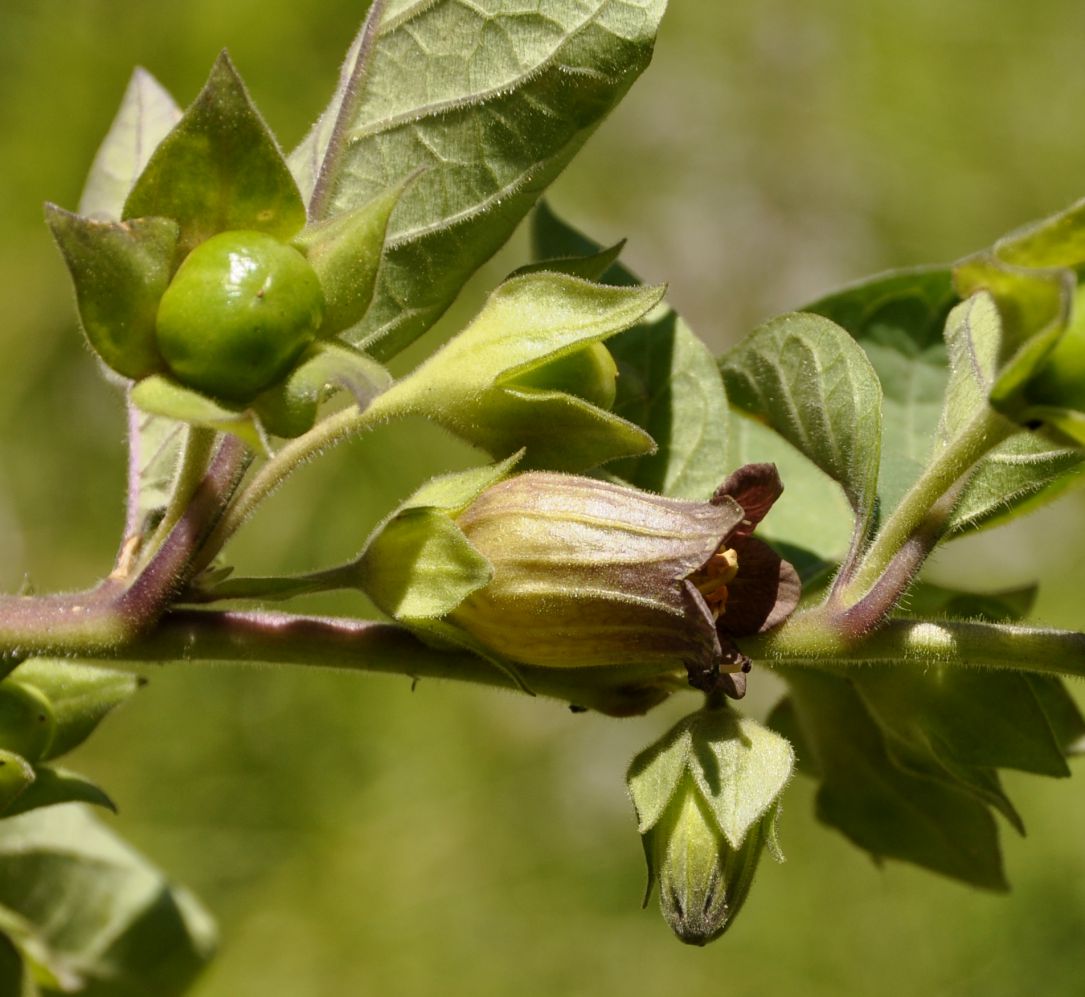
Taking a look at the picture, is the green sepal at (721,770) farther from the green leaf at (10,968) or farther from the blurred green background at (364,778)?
the blurred green background at (364,778)

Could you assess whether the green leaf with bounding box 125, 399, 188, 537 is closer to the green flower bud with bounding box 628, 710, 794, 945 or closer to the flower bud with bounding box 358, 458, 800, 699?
the flower bud with bounding box 358, 458, 800, 699

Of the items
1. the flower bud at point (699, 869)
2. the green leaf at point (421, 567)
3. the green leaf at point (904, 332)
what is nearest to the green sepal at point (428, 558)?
the green leaf at point (421, 567)

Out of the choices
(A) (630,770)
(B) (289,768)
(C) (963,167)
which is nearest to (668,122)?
(C) (963,167)

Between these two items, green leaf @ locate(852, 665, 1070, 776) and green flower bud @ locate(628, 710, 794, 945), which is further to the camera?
green leaf @ locate(852, 665, 1070, 776)

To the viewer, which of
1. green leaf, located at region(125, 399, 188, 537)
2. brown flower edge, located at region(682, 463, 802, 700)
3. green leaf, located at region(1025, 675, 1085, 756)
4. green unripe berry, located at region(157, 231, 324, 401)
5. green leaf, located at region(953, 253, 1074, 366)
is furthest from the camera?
green leaf, located at region(125, 399, 188, 537)

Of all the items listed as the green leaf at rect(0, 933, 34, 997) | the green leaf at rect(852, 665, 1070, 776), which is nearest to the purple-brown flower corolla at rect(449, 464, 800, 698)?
the green leaf at rect(852, 665, 1070, 776)

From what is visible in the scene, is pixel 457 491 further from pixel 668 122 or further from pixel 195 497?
pixel 668 122
